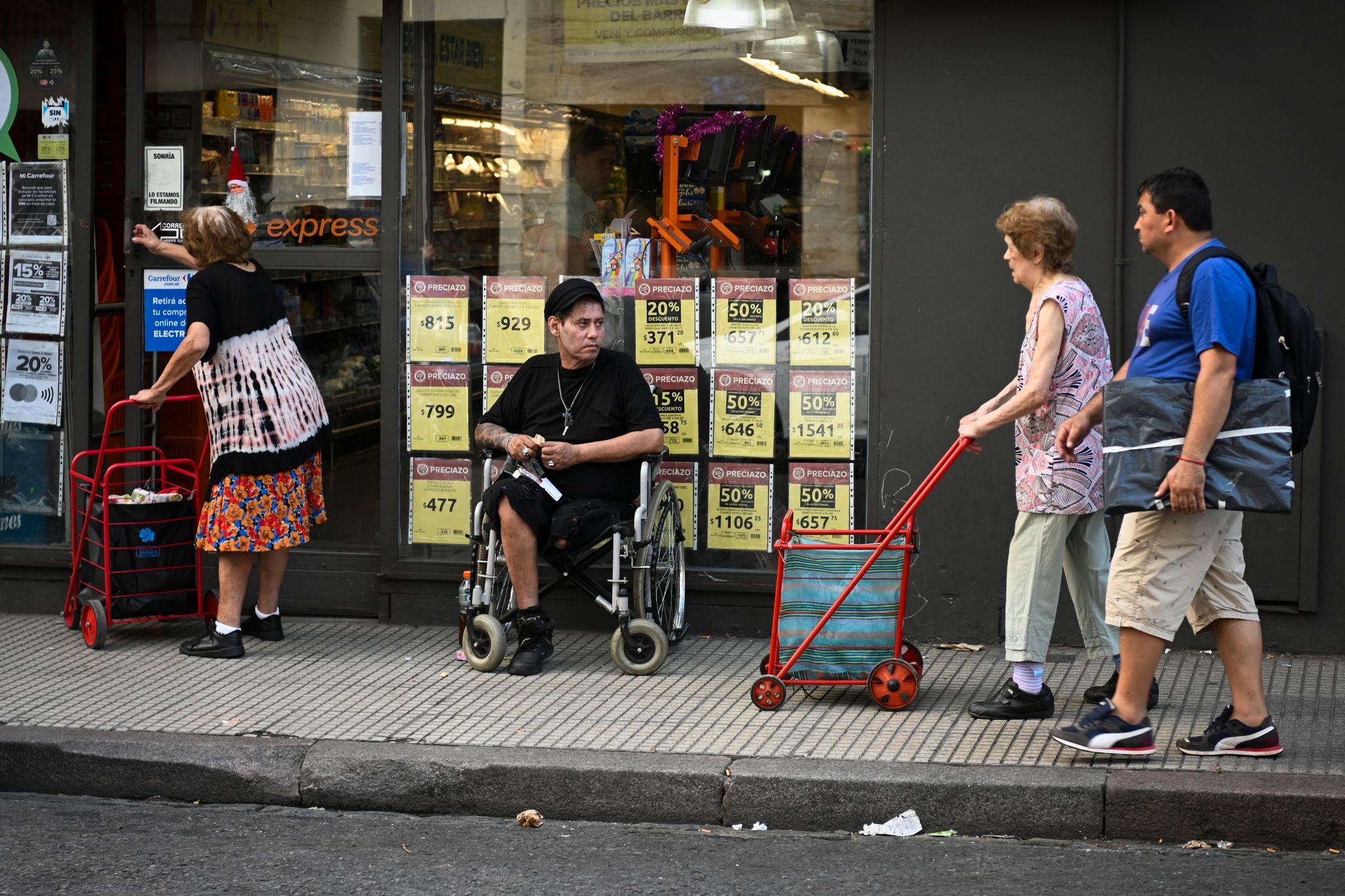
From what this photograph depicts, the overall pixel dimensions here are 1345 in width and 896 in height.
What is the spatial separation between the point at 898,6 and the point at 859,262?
1054mm

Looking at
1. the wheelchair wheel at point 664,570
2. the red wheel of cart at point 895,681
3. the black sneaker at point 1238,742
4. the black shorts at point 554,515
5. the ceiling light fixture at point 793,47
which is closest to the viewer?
the black sneaker at point 1238,742

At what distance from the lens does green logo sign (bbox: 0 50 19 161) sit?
7.61 meters

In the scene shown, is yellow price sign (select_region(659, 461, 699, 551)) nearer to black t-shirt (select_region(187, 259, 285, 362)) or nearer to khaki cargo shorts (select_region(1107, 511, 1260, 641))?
black t-shirt (select_region(187, 259, 285, 362))

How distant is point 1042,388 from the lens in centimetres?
543

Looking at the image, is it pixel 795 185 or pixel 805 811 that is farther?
pixel 795 185

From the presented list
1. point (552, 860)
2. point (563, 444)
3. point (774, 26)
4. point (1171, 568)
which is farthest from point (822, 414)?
point (552, 860)

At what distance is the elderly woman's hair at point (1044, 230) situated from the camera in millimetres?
5488

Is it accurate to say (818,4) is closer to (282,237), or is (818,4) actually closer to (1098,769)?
(282,237)

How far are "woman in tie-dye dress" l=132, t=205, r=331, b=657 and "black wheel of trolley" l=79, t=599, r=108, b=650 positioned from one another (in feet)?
1.15

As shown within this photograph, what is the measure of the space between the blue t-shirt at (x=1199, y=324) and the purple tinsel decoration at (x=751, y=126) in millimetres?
2473

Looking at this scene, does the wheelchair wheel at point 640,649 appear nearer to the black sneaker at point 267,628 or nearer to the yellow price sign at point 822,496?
the yellow price sign at point 822,496

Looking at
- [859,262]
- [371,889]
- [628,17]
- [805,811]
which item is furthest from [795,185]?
[371,889]

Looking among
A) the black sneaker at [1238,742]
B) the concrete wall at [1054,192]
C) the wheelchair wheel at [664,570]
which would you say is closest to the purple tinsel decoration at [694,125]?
the concrete wall at [1054,192]

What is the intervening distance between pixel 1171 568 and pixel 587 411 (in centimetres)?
253
